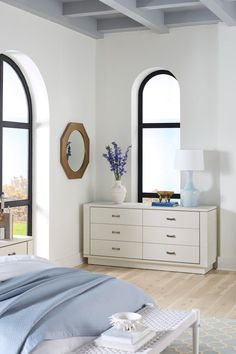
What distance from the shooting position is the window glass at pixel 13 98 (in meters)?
6.17

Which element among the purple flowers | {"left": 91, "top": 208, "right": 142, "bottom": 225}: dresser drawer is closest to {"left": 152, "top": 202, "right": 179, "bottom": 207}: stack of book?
{"left": 91, "top": 208, "right": 142, "bottom": 225}: dresser drawer

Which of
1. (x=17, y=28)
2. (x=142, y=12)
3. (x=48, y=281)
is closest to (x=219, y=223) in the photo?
(x=142, y=12)

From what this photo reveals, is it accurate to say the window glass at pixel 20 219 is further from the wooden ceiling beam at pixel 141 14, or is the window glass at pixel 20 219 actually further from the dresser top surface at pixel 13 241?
the wooden ceiling beam at pixel 141 14

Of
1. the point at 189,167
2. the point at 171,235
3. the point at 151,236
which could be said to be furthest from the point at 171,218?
the point at 189,167

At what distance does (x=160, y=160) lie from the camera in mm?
7418

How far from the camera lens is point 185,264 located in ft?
22.0

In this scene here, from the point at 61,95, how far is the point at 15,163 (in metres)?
0.93

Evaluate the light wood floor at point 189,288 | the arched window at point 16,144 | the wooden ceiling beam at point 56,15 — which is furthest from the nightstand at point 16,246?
the wooden ceiling beam at point 56,15

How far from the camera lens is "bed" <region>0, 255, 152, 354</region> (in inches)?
122

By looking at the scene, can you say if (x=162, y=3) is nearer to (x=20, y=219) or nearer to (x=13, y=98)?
(x=13, y=98)

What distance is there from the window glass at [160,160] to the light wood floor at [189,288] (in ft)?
3.60

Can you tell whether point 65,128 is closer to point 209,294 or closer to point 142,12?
point 142,12

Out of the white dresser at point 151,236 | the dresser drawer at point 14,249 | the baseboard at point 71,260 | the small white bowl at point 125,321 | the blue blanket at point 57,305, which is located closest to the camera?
the blue blanket at point 57,305

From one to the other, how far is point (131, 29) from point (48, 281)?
4.18 meters
